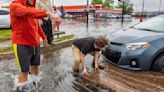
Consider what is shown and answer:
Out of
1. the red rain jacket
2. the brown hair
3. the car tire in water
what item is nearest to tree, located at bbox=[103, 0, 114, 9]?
the car tire in water

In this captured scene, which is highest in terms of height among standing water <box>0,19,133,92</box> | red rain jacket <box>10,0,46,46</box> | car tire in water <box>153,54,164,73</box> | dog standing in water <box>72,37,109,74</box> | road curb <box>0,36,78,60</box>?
red rain jacket <box>10,0,46,46</box>

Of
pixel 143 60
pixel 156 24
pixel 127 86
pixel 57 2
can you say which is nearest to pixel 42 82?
pixel 127 86

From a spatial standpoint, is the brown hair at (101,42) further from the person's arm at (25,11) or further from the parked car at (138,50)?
the person's arm at (25,11)

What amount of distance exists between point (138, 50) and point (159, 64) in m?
0.57

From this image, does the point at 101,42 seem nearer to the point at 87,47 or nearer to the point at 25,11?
the point at 87,47

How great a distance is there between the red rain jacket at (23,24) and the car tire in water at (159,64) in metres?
2.91

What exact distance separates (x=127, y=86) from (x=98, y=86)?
A: 59 cm

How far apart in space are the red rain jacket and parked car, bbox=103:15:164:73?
7.88ft

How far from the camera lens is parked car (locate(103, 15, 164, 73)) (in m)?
6.71

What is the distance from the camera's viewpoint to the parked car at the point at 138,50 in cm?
671

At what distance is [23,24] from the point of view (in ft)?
16.7

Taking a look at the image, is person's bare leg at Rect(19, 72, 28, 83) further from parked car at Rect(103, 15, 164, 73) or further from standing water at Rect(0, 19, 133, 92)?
parked car at Rect(103, 15, 164, 73)

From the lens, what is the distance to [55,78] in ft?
22.2

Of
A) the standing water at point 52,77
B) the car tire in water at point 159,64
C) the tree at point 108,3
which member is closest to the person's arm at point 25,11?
the standing water at point 52,77
